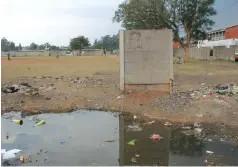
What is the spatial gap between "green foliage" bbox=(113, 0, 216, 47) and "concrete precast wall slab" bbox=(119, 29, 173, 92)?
20.7 meters

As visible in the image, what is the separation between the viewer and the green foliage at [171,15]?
95.8ft

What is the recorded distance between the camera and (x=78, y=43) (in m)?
80.1

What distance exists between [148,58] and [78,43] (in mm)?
72736

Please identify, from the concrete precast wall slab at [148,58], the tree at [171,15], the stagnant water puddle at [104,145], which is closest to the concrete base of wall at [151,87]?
the concrete precast wall slab at [148,58]

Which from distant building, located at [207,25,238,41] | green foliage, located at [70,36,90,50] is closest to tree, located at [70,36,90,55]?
green foliage, located at [70,36,90,50]

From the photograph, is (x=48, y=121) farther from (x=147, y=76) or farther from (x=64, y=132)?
(x=147, y=76)

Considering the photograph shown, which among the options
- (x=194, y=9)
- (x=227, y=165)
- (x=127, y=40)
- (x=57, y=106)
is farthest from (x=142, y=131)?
(x=194, y=9)

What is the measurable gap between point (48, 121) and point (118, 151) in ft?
8.44

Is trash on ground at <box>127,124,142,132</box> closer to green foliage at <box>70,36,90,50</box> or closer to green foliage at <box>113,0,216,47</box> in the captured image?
green foliage at <box>113,0,216,47</box>

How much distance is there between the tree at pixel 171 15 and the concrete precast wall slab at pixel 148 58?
20.7m

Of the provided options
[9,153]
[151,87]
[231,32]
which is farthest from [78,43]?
[9,153]

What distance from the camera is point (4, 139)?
549cm

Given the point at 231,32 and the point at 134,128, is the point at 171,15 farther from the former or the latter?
the point at 134,128

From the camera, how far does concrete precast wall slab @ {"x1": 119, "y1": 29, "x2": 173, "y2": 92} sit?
8.79 m
